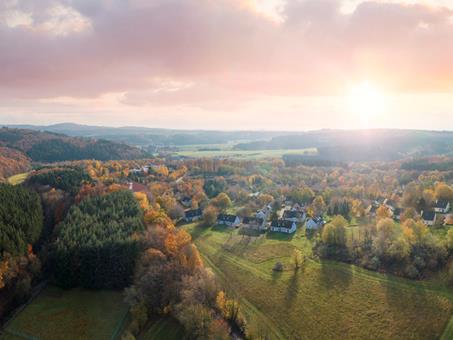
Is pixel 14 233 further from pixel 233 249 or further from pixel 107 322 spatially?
pixel 233 249

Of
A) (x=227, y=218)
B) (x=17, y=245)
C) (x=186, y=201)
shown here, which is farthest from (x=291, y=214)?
(x=17, y=245)

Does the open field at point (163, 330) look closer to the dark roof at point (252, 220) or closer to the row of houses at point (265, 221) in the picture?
the row of houses at point (265, 221)

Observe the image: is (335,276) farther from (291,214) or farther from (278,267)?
(291,214)

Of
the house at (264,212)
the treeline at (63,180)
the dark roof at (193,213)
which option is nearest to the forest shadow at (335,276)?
the house at (264,212)

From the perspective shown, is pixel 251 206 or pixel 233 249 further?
pixel 251 206

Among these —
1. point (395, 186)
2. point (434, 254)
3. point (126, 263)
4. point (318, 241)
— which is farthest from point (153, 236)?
point (395, 186)

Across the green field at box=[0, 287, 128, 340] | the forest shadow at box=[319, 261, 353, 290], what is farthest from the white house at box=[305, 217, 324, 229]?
the green field at box=[0, 287, 128, 340]

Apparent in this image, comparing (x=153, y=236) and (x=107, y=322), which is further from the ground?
(x=153, y=236)
